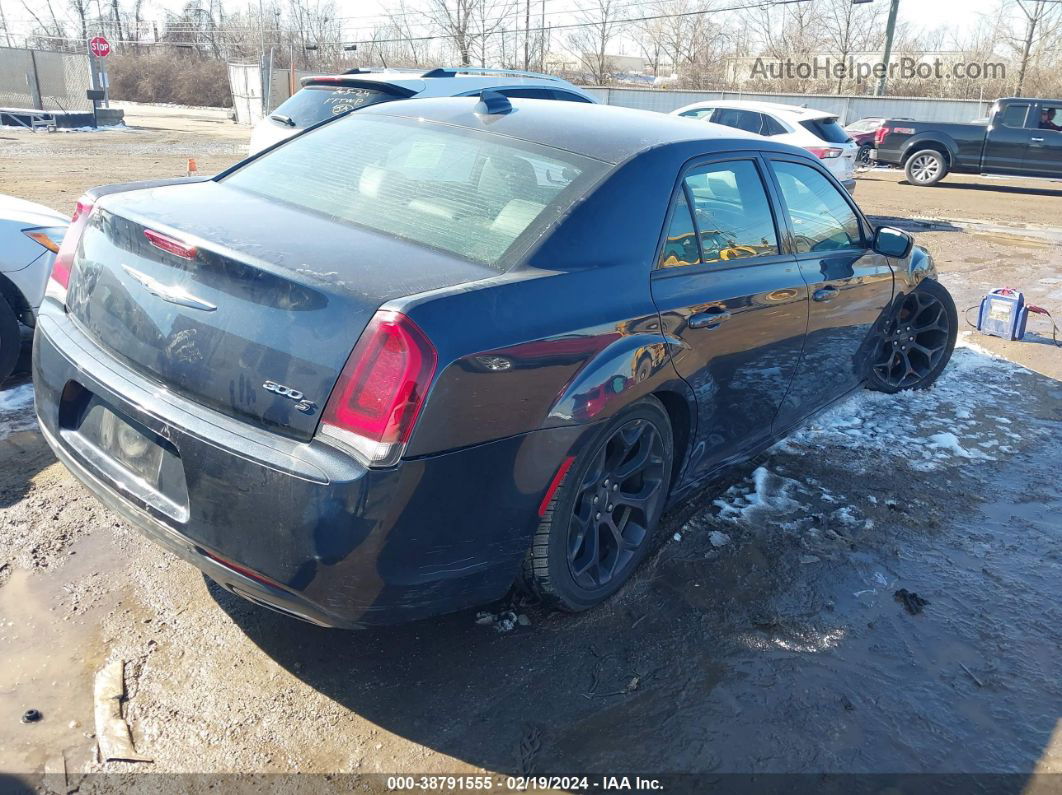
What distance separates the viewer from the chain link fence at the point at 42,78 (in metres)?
26.6

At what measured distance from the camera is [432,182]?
120 inches

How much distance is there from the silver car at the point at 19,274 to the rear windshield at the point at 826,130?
1103 cm

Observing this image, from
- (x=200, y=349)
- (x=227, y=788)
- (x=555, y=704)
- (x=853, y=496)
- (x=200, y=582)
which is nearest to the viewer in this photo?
(x=227, y=788)

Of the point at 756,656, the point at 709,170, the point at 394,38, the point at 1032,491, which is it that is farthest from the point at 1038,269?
the point at 394,38

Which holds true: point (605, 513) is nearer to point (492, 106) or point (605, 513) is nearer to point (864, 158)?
point (492, 106)

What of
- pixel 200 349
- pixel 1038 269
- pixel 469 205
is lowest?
pixel 1038 269

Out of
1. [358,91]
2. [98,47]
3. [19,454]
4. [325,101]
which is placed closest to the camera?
[19,454]

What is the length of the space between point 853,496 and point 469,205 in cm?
237

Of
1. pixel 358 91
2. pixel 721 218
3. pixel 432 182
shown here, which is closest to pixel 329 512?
pixel 432 182

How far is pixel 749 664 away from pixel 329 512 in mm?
1543

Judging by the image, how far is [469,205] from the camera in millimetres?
2895

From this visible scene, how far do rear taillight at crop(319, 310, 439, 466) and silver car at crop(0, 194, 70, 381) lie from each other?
9.68 ft

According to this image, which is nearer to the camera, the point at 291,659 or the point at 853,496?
the point at 291,659

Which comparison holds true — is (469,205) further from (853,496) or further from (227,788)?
(853,496)
